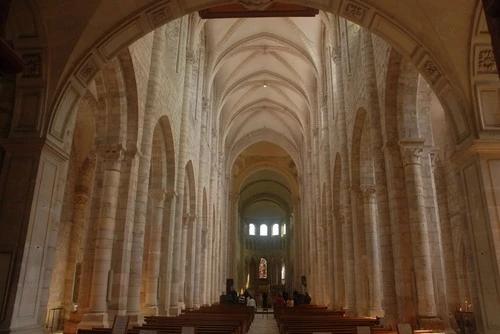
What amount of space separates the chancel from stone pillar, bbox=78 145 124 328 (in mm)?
40

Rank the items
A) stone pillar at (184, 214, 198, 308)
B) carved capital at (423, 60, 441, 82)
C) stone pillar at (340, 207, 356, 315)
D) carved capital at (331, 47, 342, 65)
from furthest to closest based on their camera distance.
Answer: stone pillar at (184, 214, 198, 308) → carved capital at (331, 47, 342, 65) → stone pillar at (340, 207, 356, 315) → carved capital at (423, 60, 441, 82)

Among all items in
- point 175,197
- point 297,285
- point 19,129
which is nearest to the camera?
point 19,129

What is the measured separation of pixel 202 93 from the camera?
23.3m

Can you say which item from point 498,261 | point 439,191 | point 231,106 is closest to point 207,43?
point 231,106

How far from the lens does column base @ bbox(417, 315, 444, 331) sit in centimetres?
930

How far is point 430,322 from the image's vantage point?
936cm

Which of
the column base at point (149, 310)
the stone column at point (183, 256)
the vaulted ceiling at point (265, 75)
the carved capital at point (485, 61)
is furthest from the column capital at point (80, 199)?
the carved capital at point (485, 61)

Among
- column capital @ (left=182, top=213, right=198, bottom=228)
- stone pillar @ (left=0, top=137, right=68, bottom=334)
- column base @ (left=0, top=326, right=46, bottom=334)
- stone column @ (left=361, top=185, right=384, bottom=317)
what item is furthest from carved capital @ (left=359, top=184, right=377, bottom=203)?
column base @ (left=0, top=326, right=46, bottom=334)

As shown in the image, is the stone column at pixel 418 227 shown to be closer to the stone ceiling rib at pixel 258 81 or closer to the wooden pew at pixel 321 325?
the wooden pew at pixel 321 325

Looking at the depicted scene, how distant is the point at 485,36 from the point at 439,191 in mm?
13611

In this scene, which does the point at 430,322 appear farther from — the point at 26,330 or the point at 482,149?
the point at 26,330

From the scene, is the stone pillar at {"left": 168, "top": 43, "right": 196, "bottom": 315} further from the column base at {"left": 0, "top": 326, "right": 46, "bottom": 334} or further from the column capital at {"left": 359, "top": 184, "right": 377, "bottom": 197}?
the column base at {"left": 0, "top": 326, "right": 46, "bottom": 334}

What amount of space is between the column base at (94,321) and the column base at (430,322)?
7162mm

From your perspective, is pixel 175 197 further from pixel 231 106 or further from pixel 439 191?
pixel 231 106
